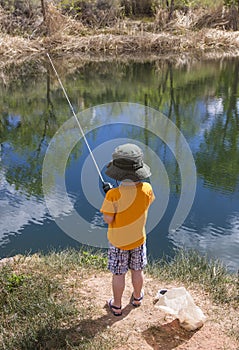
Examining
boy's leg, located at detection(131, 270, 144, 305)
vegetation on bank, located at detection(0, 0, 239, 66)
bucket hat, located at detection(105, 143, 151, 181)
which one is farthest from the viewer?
vegetation on bank, located at detection(0, 0, 239, 66)

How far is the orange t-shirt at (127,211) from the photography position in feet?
7.95

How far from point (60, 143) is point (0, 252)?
3.04 m

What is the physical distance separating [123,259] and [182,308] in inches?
18.6

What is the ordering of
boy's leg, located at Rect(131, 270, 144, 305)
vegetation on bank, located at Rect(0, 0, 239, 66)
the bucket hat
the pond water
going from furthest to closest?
vegetation on bank, located at Rect(0, 0, 239, 66), the pond water, boy's leg, located at Rect(131, 270, 144, 305), the bucket hat

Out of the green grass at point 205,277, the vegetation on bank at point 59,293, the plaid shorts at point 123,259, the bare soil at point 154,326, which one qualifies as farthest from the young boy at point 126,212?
the green grass at point 205,277

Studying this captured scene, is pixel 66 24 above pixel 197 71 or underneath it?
above

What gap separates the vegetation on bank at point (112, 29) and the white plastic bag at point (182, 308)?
49.1 ft

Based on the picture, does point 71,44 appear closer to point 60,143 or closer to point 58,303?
point 60,143

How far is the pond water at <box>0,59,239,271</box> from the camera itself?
16.1 ft

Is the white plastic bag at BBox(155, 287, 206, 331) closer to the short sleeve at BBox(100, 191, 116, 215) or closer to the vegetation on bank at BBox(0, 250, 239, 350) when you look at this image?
the vegetation on bank at BBox(0, 250, 239, 350)

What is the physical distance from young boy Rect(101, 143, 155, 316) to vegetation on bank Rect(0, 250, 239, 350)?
313mm

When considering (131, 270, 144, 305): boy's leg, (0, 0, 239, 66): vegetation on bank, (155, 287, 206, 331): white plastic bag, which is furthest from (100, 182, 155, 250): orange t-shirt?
(0, 0, 239, 66): vegetation on bank

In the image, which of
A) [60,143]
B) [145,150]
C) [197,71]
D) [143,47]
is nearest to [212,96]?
[197,71]

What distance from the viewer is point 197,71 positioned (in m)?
14.4
